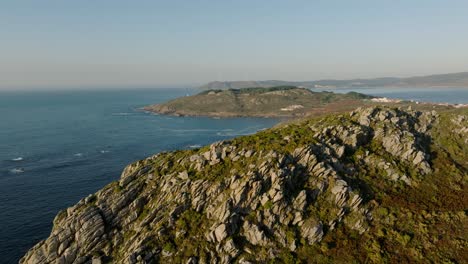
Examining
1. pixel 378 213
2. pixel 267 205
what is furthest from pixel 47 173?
pixel 378 213

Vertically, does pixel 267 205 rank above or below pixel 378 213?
above

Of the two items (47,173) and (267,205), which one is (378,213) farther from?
(47,173)

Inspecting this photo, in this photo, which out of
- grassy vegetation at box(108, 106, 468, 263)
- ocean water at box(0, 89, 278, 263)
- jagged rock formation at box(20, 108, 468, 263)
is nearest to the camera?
grassy vegetation at box(108, 106, 468, 263)

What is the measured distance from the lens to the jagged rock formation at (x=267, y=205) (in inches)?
1834

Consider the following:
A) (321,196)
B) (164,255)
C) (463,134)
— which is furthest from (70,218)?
(463,134)

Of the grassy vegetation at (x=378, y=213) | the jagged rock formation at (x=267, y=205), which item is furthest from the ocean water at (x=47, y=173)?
the grassy vegetation at (x=378, y=213)

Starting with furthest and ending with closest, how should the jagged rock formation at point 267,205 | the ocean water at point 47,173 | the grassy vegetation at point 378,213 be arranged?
the ocean water at point 47,173, the jagged rock formation at point 267,205, the grassy vegetation at point 378,213

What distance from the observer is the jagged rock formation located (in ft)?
153

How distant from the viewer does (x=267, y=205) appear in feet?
161

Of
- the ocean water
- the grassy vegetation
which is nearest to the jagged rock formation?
the grassy vegetation

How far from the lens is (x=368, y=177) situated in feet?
184

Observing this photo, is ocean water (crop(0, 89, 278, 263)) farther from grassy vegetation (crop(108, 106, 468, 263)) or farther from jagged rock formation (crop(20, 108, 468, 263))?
grassy vegetation (crop(108, 106, 468, 263))

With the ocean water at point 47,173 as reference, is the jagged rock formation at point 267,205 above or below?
above

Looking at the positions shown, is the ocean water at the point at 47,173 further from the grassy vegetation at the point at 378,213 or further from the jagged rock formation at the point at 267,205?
the grassy vegetation at the point at 378,213
